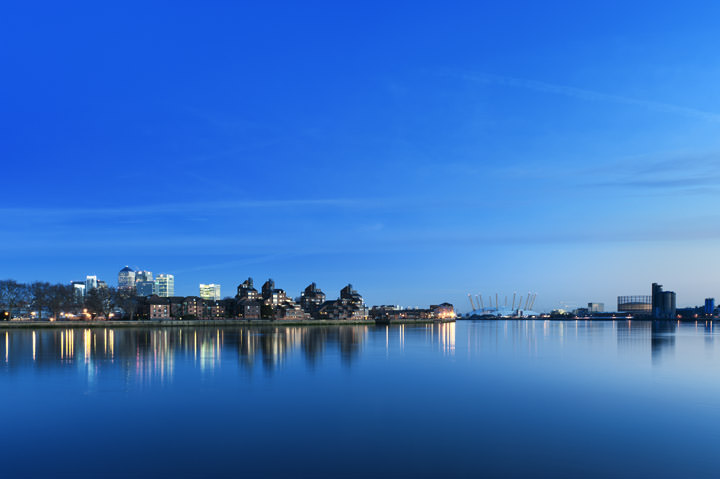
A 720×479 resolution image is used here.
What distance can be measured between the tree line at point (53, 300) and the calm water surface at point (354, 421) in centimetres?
13148

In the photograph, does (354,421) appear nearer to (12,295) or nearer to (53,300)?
(53,300)

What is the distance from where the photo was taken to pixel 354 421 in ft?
82.1

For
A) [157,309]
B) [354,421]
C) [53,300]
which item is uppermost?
[354,421]

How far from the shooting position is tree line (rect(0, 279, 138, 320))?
520 feet

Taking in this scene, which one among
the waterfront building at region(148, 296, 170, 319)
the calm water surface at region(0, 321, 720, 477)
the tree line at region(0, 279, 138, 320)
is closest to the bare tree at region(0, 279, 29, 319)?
the tree line at region(0, 279, 138, 320)

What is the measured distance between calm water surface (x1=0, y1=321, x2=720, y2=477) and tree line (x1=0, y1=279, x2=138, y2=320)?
131 m

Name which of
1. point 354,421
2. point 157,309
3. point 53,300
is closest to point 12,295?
point 53,300

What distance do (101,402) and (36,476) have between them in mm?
13045

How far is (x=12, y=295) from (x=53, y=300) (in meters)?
11.8

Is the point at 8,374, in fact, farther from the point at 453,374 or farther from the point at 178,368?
the point at 453,374

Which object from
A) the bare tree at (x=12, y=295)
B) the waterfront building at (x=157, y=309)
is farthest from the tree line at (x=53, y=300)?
the waterfront building at (x=157, y=309)

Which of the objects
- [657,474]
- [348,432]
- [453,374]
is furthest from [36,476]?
A: [453,374]

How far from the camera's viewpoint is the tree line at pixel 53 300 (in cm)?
15838

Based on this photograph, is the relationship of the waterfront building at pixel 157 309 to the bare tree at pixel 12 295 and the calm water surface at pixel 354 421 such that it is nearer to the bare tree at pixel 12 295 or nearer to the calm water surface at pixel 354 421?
the bare tree at pixel 12 295
